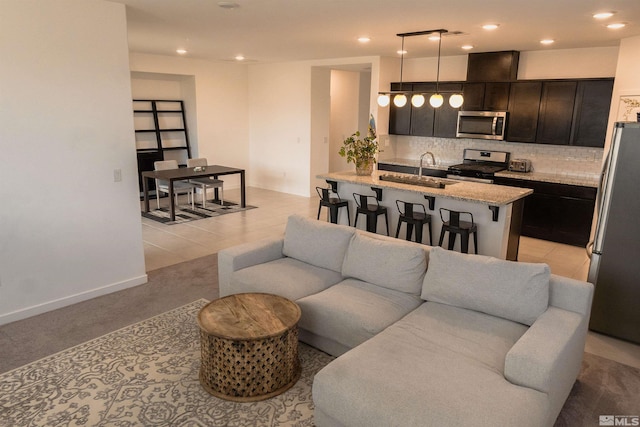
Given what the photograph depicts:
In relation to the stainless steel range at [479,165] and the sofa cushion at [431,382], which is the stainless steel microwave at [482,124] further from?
the sofa cushion at [431,382]

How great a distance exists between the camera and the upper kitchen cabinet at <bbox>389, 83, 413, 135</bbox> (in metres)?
7.82

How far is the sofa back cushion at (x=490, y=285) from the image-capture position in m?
2.84

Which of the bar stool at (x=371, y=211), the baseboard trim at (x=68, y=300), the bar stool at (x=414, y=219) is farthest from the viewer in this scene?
the bar stool at (x=371, y=211)

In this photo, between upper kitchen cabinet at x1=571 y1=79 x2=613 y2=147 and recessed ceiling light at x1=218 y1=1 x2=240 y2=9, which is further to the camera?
upper kitchen cabinet at x1=571 y1=79 x2=613 y2=147

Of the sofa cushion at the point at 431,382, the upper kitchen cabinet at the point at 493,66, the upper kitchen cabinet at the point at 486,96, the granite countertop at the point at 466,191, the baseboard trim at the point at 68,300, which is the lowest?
the baseboard trim at the point at 68,300

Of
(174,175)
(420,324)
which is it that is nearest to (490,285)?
(420,324)

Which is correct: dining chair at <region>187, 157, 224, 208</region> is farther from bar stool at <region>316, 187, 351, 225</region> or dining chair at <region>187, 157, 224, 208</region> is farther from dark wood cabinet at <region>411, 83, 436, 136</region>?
dark wood cabinet at <region>411, 83, 436, 136</region>

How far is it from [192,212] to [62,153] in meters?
Answer: 3.98

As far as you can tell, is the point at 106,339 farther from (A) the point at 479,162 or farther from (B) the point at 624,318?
(A) the point at 479,162

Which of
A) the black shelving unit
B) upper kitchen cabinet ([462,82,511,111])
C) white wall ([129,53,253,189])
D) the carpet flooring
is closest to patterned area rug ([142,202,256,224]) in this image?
white wall ([129,53,253,189])

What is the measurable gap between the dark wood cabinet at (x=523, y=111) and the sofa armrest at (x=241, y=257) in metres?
4.44

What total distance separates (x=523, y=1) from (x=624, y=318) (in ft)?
9.02

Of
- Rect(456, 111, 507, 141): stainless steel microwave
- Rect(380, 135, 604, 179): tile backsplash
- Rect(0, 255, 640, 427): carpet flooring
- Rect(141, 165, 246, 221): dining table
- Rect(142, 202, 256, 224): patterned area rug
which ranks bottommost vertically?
Rect(0, 255, 640, 427): carpet flooring

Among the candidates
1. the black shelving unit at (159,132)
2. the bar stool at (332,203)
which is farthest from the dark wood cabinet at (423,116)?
the black shelving unit at (159,132)
